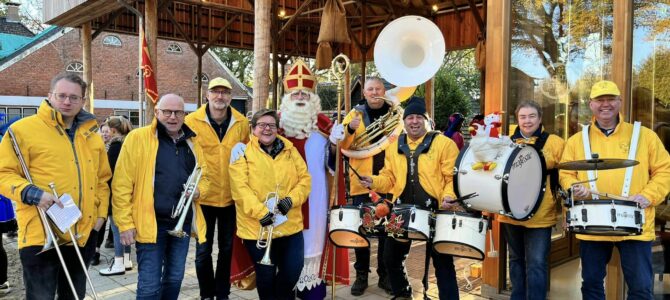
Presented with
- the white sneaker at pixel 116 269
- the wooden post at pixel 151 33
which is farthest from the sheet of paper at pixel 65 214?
the wooden post at pixel 151 33

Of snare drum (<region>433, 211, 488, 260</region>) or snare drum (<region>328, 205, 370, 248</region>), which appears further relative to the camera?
snare drum (<region>328, 205, 370, 248</region>)

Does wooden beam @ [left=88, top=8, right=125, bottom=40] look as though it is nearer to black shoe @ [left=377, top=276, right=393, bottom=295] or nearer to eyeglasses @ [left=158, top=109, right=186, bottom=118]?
eyeglasses @ [left=158, top=109, right=186, bottom=118]

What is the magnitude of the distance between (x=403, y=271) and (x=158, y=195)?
2.30m

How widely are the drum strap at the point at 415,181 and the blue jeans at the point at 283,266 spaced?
966mm

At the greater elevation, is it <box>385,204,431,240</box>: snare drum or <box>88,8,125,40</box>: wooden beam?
<box>88,8,125,40</box>: wooden beam

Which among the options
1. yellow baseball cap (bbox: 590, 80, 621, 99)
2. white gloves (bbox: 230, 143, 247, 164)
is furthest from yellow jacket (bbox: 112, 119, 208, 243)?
yellow baseball cap (bbox: 590, 80, 621, 99)

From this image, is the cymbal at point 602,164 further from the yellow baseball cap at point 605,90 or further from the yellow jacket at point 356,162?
the yellow jacket at point 356,162

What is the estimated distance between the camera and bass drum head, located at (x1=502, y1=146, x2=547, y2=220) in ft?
11.0

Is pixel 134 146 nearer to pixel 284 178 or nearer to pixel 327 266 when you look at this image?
pixel 284 178

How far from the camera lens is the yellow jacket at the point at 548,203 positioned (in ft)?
12.4

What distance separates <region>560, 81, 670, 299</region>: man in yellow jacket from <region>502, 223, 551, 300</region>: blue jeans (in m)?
0.28

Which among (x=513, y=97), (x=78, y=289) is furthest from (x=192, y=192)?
(x=513, y=97)

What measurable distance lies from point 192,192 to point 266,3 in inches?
119

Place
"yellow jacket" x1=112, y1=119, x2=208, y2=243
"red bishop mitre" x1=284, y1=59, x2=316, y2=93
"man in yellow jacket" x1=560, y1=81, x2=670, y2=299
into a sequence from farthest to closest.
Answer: "red bishop mitre" x1=284, y1=59, x2=316, y2=93 → "yellow jacket" x1=112, y1=119, x2=208, y2=243 → "man in yellow jacket" x1=560, y1=81, x2=670, y2=299
